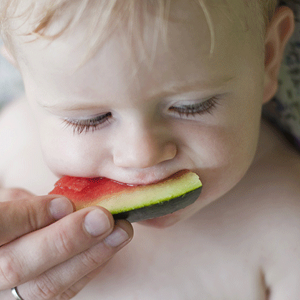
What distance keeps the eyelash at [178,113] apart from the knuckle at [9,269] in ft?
1.31

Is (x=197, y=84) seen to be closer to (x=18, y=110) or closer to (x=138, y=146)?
(x=138, y=146)

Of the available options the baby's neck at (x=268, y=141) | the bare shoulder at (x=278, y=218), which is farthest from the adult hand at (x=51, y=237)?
the baby's neck at (x=268, y=141)

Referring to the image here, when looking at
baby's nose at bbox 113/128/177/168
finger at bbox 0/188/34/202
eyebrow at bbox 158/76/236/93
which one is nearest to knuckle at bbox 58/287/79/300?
finger at bbox 0/188/34/202

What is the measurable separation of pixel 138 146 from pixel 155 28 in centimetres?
30

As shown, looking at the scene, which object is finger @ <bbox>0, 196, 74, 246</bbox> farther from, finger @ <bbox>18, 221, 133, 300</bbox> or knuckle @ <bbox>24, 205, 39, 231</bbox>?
finger @ <bbox>18, 221, 133, 300</bbox>

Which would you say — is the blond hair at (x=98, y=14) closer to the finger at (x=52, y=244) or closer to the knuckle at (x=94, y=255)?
the finger at (x=52, y=244)

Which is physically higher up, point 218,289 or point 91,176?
point 91,176

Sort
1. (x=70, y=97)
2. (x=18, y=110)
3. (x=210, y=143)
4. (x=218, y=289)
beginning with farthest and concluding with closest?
(x=18, y=110)
(x=218, y=289)
(x=210, y=143)
(x=70, y=97)

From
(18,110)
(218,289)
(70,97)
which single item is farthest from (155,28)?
(18,110)

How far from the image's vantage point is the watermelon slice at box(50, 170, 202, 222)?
0.97m

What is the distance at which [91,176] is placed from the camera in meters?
1.09

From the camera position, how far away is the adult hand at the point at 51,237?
95 centimetres

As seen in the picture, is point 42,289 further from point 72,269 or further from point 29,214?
point 29,214

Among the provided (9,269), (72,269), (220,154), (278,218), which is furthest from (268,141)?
(9,269)
